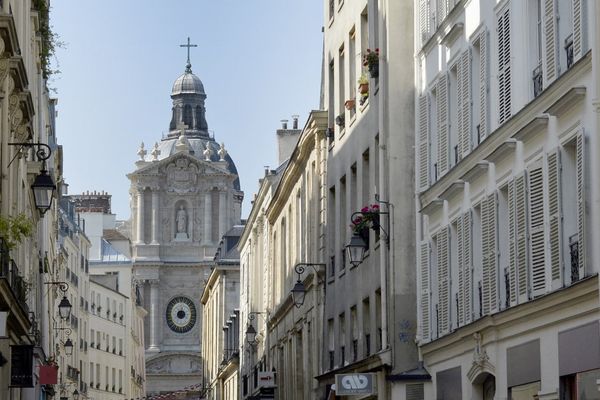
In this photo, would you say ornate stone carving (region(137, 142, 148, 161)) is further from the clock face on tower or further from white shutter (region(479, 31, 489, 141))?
white shutter (region(479, 31, 489, 141))

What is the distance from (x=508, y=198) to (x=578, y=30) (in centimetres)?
395

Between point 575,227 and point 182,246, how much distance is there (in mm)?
150848

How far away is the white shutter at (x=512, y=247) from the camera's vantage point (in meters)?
22.1

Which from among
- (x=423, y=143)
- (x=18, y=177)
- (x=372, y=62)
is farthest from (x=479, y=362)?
(x=18, y=177)

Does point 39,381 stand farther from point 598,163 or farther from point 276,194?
point 598,163

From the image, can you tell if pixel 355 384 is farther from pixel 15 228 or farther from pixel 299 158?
pixel 299 158

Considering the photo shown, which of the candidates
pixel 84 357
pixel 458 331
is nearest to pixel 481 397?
pixel 458 331

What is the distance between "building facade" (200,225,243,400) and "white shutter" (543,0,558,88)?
58.0 meters

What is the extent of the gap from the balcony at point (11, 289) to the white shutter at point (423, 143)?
6.61 metres

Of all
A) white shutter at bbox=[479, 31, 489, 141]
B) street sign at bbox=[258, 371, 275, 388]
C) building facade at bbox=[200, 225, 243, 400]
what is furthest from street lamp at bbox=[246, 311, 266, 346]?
white shutter at bbox=[479, 31, 489, 141]

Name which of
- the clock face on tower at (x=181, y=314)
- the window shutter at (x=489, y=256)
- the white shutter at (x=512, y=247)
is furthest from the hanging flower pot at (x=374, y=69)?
the clock face on tower at (x=181, y=314)

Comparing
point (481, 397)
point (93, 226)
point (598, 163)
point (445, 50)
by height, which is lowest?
point (481, 397)

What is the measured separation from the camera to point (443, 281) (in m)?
27.0

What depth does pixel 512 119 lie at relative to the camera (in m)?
22.1
